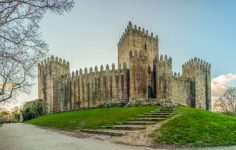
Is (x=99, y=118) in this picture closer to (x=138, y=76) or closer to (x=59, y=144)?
(x=59, y=144)

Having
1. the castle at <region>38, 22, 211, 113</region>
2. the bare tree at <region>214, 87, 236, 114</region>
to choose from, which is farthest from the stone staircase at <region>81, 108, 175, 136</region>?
the bare tree at <region>214, 87, 236, 114</region>

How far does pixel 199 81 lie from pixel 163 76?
1229cm

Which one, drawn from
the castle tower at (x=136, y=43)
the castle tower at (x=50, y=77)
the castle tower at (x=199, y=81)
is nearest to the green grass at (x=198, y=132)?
the castle tower at (x=136, y=43)

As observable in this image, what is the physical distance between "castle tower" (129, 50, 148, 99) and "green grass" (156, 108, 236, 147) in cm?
2129

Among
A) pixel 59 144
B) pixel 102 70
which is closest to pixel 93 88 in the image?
pixel 102 70

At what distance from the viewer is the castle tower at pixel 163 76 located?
128 feet

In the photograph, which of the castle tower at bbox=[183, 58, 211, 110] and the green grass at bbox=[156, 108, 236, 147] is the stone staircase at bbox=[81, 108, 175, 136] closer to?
the green grass at bbox=[156, 108, 236, 147]

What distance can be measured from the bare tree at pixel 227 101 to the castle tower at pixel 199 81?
7645 millimetres

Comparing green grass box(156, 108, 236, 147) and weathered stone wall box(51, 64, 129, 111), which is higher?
weathered stone wall box(51, 64, 129, 111)

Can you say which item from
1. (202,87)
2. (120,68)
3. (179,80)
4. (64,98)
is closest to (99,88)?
(120,68)

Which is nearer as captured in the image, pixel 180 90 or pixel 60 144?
pixel 60 144

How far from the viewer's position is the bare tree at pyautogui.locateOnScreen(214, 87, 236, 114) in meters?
55.1

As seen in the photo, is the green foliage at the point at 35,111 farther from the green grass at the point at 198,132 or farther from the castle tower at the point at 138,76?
the green grass at the point at 198,132

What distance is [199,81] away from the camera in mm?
48531
